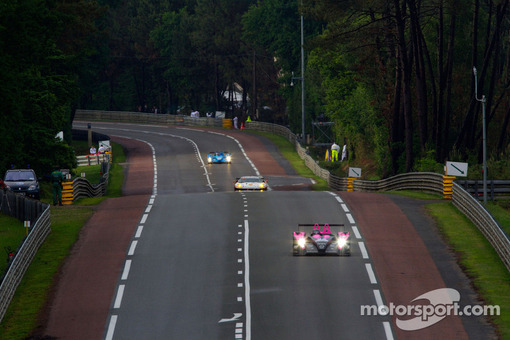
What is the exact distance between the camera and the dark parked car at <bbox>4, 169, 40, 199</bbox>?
4497 cm

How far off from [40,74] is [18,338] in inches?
1588

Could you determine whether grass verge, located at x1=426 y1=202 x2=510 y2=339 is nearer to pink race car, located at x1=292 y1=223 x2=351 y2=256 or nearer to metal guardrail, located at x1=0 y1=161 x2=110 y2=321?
pink race car, located at x1=292 y1=223 x2=351 y2=256

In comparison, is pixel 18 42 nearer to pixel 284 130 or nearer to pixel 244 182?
pixel 244 182

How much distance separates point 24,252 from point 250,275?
700 cm

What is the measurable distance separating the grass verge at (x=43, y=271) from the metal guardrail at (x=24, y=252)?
0.70 feet

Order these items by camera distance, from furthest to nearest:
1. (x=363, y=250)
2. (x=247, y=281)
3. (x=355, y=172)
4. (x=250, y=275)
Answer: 1. (x=355, y=172)
2. (x=363, y=250)
3. (x=250, y=275)
4. (x=247, y=281)

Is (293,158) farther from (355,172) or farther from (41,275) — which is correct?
(41,275)

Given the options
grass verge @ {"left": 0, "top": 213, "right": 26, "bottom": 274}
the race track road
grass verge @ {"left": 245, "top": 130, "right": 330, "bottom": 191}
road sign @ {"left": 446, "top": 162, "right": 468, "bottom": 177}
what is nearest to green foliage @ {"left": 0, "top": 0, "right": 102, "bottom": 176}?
grass verge @ {"left": 0, "top": 213, "right": 26, "bottom": 274}

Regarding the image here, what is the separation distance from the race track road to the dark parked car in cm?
561

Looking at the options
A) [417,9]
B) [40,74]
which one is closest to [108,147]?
[40,74]

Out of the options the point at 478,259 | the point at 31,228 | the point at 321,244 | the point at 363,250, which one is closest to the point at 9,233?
the point at 31,228

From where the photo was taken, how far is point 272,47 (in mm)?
111062

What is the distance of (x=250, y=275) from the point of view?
2764cm

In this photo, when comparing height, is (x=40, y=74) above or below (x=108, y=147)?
above
